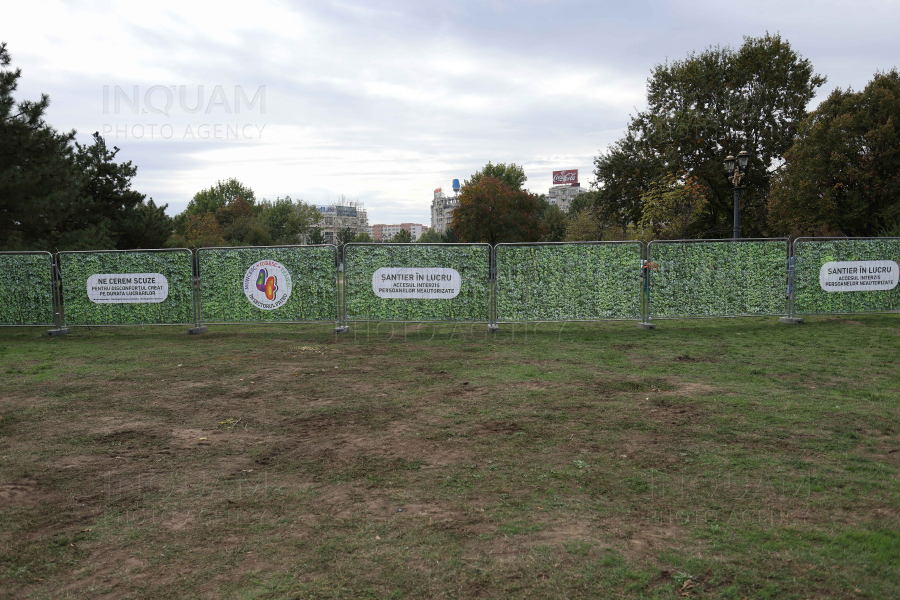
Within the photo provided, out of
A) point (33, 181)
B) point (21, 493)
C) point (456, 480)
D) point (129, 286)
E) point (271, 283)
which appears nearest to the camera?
point (21, 493)

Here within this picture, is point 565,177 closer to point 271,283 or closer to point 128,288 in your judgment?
point 271,283

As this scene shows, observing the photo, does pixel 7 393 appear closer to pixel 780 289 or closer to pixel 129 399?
pixel 129 399

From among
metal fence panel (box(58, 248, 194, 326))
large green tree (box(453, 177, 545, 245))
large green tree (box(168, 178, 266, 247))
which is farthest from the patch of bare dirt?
large green tree (box(453, 177, 545, 245))

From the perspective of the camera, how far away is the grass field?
3527 millimetres

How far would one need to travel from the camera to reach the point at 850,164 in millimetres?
25906

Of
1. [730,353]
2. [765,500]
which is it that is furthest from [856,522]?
[730,353]

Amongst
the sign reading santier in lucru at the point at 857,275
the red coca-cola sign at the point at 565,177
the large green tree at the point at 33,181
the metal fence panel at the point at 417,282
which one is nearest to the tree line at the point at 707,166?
the large green tree at the point at 33,181

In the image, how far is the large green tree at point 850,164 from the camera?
2506 centimetres

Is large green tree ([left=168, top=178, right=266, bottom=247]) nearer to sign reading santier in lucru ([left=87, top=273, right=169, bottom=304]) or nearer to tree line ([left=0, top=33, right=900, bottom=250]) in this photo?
tree line ([left=0, top=33, right=900, bottom=250])

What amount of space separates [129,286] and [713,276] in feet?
47.6

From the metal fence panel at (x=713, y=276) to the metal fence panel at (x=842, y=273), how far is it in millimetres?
658

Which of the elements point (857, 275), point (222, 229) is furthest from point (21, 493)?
point (222, 229)

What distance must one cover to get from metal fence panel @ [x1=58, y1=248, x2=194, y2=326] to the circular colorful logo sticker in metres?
1.57

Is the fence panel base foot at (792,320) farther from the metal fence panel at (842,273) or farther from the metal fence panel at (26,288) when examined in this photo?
the metal fence panel at (26,288)
